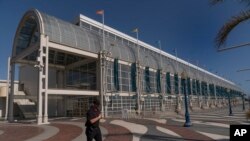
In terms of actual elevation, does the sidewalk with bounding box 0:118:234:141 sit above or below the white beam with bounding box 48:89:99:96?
below

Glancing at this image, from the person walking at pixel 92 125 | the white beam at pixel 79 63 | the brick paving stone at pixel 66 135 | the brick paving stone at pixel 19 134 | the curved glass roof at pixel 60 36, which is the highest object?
the curved glass roof at pixel 60 36

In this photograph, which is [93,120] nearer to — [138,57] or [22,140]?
[22,140]

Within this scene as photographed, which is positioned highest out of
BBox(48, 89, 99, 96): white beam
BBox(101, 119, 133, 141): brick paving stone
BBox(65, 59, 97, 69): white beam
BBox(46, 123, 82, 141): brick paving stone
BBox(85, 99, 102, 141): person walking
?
BBox(65, 59, 97, 69): white beam

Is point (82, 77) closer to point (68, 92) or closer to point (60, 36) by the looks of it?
point (68, 92)

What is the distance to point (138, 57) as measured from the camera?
38625 mm

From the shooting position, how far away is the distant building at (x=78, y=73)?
1015 inches

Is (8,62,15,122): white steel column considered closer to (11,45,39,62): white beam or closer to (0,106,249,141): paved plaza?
(11,45,39,62): white beam

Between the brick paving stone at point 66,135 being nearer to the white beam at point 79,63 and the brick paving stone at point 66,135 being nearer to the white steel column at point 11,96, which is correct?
the white steel column at point 11,96

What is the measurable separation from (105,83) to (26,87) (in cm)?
1724

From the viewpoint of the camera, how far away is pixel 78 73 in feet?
119

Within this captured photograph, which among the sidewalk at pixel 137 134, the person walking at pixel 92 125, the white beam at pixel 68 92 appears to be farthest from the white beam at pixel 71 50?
the person walking at pixel 92 125

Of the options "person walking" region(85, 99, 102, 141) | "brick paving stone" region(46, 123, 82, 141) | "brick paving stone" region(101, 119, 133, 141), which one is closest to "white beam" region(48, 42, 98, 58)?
"brick paving stone" region(46, 123, 82, 141)

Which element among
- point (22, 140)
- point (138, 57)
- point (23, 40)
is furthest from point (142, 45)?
point (22, 140)

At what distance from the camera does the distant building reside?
2578cm
